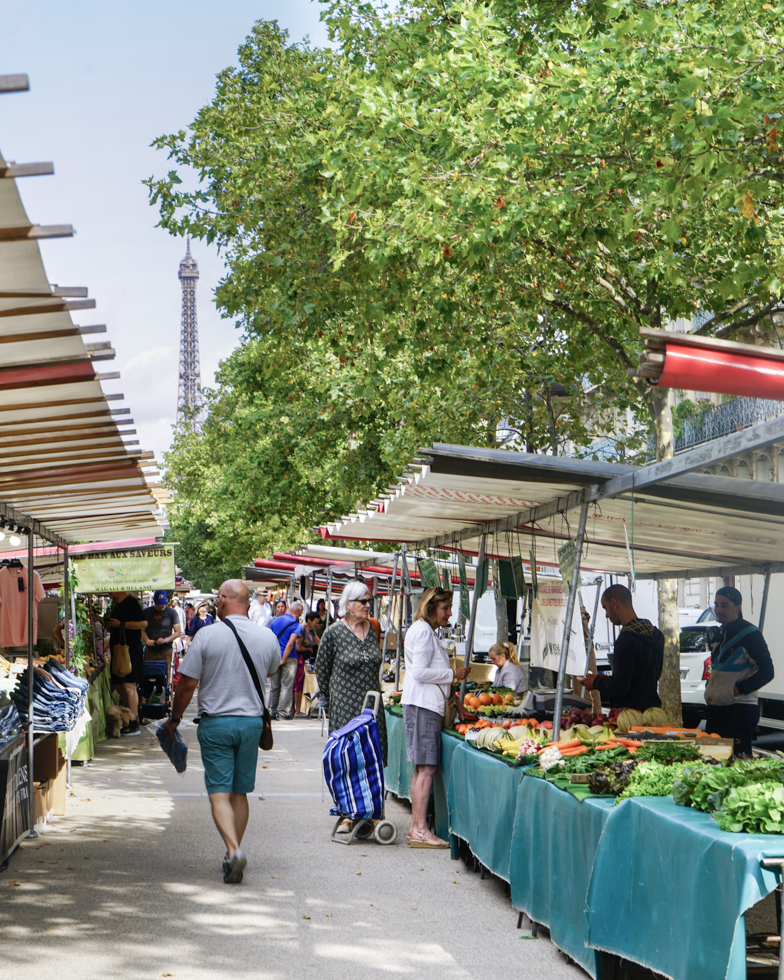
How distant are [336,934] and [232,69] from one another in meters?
14.4

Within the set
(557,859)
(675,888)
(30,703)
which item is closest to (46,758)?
(30,703)

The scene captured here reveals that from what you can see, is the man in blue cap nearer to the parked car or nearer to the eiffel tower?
the parked car

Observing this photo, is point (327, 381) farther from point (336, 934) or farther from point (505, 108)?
point (336, 934)

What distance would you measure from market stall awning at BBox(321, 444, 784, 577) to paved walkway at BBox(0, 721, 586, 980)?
236 cm

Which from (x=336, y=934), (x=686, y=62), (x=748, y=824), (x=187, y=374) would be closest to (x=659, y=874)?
(x=748, y=824)

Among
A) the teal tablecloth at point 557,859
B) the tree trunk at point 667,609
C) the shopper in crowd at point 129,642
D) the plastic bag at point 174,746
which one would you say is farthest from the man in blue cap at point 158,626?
the teal tablecloth at point 557,859

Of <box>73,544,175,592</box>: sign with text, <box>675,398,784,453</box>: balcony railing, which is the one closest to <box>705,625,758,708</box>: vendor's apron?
<box>73,544,175,592</box>: sign with text

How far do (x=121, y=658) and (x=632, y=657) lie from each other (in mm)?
9599

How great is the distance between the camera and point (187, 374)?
142000 mm

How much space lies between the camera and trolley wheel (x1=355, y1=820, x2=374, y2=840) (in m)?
8.59

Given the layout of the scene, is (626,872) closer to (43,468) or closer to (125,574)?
(43,468)

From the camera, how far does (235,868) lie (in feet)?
23.2

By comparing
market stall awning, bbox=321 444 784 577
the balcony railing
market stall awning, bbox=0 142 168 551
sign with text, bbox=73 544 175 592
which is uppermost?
the balcony railing

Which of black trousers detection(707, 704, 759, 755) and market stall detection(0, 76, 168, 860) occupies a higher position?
market stall detection(0, 76, 168, 860)
